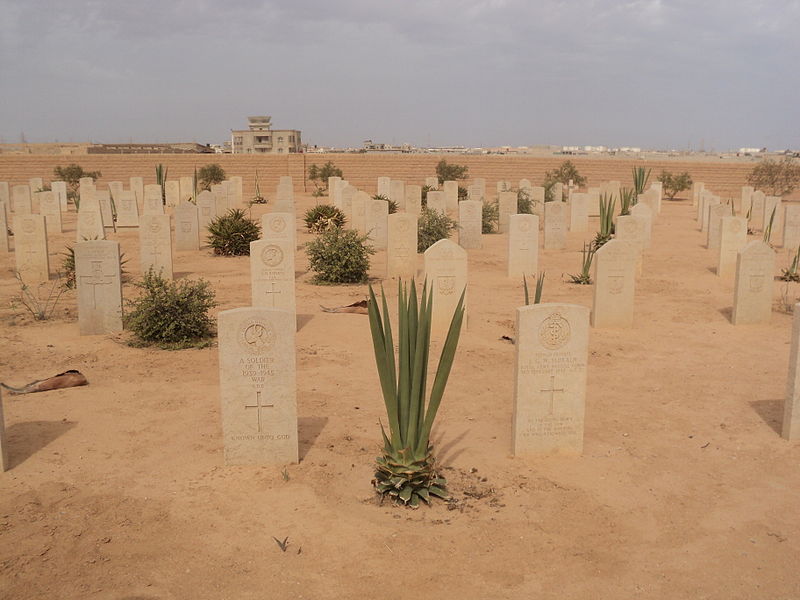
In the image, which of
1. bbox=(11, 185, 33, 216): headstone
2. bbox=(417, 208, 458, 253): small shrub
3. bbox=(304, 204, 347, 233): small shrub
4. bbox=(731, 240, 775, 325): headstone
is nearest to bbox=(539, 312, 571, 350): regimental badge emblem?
bbox=(731, 240, 775, 325): headstone

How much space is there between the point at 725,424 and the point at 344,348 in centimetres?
379

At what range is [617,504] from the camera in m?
4.42

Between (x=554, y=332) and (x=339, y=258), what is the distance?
6864mm

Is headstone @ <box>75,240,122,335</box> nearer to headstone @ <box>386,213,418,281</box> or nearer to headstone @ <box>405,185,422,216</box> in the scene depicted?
headstone @ <box>386,213,418,281</box>

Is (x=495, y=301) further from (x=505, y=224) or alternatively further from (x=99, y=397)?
(x=505, y=224)

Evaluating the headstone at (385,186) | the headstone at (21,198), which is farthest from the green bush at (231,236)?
the headstone at (385,186)

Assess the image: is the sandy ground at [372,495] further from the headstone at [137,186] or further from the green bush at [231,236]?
the headstone at [137,186]

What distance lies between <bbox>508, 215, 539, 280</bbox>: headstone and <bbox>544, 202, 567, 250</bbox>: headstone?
12.7ft

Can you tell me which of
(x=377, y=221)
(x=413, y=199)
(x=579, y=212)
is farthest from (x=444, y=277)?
(x=413, y=199)

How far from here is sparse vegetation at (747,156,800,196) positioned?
3052cm

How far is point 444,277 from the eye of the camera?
8500 millimetres

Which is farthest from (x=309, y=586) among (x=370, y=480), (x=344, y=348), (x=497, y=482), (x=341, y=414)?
(x=344, y=348)

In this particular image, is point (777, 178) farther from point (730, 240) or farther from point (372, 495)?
point (372, 495)

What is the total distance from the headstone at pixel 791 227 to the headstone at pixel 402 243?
871 centimetres
